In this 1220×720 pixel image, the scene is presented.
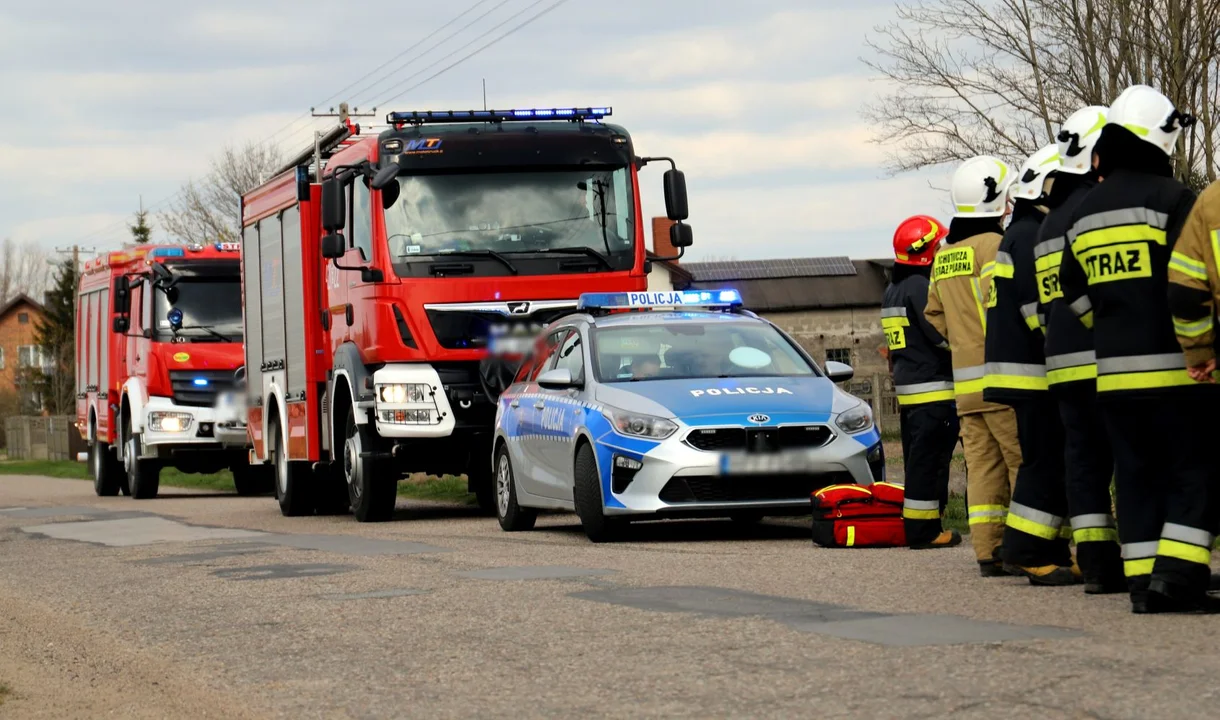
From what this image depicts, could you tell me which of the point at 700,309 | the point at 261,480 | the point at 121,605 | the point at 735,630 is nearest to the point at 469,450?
the point at 700,309

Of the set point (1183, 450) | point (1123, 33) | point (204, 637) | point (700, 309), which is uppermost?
point (1123, 33)

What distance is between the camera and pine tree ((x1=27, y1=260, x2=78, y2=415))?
79625mm

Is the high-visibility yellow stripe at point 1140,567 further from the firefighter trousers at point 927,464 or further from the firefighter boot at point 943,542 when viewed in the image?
the firefighter boot at point 943,542

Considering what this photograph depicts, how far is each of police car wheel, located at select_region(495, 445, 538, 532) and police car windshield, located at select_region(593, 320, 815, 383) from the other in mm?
1465

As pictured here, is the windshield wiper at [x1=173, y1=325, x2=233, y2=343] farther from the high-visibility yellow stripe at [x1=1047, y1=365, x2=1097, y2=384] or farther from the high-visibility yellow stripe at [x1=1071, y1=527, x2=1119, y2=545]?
the high-visibility yellow stripe at [x1=1071, y1=527, x2=1119, y2=545]

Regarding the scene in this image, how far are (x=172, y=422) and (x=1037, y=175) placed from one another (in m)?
18.4

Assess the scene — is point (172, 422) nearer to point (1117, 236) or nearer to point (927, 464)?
point (927, 464)

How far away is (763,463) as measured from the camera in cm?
1234

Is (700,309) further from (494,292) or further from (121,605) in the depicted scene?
(121,605)

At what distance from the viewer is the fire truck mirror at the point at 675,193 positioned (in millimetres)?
16625

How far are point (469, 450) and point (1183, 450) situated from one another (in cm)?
1037

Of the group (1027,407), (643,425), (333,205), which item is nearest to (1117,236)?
(1027,407)

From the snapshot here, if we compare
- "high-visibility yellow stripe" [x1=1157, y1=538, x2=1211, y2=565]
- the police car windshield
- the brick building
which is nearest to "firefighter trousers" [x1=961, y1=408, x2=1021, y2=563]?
"high-visibility yellow stripe" [x1=1157, y1=538, x2=1211, y2=565]

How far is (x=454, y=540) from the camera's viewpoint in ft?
45.0
